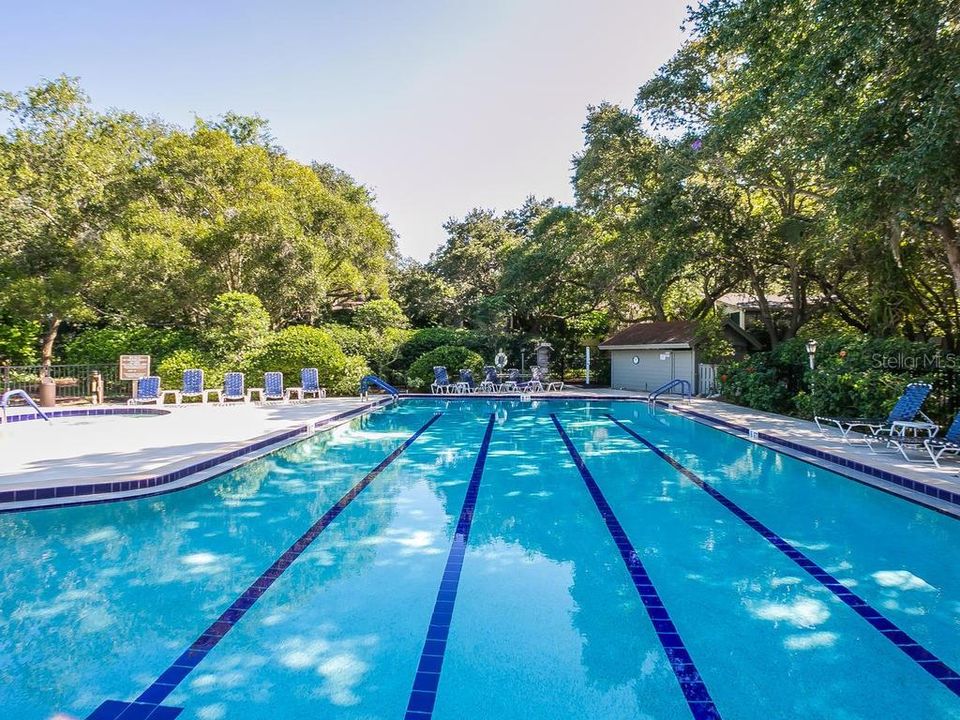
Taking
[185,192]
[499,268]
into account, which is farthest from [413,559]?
[499,268]

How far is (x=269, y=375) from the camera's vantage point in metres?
17.0

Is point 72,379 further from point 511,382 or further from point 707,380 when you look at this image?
point 707,380

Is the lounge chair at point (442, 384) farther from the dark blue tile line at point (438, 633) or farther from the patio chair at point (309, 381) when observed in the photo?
the dark blue tile line at point (438, 633)

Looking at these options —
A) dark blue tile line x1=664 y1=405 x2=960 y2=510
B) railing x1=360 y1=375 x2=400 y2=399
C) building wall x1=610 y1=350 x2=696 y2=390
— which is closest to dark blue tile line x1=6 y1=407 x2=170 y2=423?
railing x1=360 y1=375 x2=400 y2=399

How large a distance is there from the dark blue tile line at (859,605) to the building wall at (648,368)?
13.5 metres

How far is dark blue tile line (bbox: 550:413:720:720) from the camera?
2830 millimetres

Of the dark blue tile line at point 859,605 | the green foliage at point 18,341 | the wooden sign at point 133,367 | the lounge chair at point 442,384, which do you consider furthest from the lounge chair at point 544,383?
the green foliage at point 18,341

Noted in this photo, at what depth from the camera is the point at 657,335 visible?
21141 millimetres

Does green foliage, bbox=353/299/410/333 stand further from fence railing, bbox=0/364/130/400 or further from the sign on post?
fence railing, bbox=0/364/130/400

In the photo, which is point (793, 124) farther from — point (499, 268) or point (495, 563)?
point (499, 268)

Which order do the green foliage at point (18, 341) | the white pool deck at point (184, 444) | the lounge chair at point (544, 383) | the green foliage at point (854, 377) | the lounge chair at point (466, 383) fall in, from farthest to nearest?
1. the lounge chair at point (544, 383)
2. the green foliage at point (18, 341)
3. the lounge chair at point (466, 383)
4. the green foliage at point (854, 377)
5. the white pool deck at point (184, 444)

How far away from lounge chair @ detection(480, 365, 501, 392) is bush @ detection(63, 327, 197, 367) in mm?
10266

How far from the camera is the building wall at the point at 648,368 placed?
65.1ft

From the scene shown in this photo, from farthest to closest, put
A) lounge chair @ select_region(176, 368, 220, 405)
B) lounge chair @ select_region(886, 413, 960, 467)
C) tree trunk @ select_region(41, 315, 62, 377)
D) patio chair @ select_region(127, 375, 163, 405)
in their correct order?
tree trunk @ select_region(41, 315, 62, 377) < lounge chair @ select_region(176, 368, 220, 405) < patio chair @ select_region(127, 375, 163, 405) < lounge chair @ select_region(886, 413, 960, 467)
